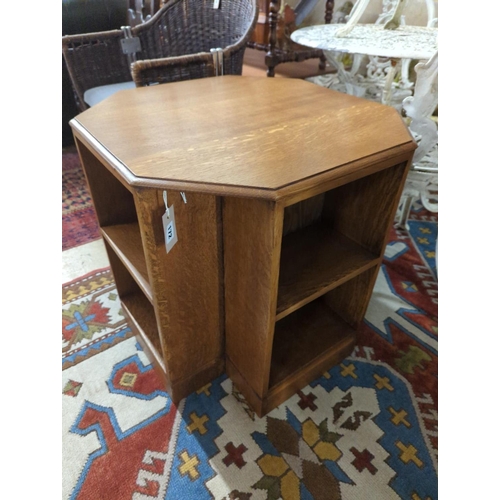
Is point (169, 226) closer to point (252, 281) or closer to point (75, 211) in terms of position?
point (252, 281)

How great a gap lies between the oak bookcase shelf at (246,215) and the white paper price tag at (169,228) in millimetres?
14

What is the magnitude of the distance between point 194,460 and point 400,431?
0.56 metres

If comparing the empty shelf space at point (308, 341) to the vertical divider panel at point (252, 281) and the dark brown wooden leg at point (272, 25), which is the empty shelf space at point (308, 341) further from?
the dark brown wooden leg at point (272, 25)

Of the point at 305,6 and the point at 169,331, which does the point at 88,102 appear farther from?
the point at 305,6

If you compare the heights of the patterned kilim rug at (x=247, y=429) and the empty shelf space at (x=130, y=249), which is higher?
the empty shelf space at (x=130, y=249)

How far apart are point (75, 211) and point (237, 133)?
53.9 inches

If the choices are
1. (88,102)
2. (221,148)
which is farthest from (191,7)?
(221,148)

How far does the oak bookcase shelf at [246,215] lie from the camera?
0.67 metres

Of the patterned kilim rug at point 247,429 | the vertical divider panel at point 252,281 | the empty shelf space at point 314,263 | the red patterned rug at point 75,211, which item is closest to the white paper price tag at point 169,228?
the vertical divider panel at point 252,281

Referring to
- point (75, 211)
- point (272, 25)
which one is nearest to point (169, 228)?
point (75, 211)

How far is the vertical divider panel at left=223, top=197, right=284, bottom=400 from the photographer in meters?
0.68

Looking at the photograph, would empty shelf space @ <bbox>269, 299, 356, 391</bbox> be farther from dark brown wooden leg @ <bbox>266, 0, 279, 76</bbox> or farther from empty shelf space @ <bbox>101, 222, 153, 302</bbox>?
dark brown wooden leg @ <bbox>266, 0, 279, 76</bbox>

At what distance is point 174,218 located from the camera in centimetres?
74

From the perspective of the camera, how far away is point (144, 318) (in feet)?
3.78
